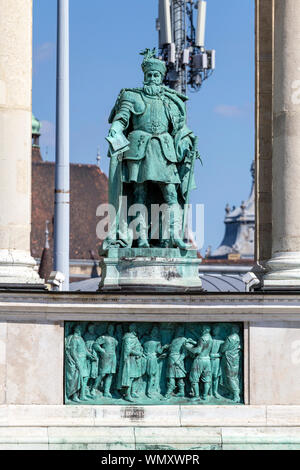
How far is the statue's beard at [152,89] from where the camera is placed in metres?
25.3

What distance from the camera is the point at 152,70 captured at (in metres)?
25.3

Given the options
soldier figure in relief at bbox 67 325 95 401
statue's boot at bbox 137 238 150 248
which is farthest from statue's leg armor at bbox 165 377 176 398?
statue's boot at bbox 137 238 150 248

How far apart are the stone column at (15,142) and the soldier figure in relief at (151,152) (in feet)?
5.88

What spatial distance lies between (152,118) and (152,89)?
0.64m

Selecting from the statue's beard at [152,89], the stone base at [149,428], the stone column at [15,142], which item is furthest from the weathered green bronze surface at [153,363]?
the statue's beard at [152,89]

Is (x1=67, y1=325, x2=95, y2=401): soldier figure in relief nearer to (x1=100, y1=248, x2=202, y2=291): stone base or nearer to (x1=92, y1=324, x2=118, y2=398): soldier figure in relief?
(x1=92, y1=324, x2=118, y2=398): soldier figure in relief

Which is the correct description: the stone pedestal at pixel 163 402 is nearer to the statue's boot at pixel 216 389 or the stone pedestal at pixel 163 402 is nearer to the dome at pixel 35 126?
Answer: the statue's boot at pixel 216 389

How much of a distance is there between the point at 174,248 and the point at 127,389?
3105 mm

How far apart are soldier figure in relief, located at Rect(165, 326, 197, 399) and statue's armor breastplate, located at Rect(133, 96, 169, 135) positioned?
166 inches

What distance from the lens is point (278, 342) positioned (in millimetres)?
23312

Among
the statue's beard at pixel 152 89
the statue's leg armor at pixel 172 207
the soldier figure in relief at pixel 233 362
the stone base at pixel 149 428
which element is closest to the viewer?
the stone base at pixel 149 428

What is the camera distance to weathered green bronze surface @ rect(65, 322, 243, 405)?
75.8 ft

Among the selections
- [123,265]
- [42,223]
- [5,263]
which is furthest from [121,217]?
[42,223]

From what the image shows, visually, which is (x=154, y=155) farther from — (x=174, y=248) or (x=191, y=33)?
(x=191, y=33)
